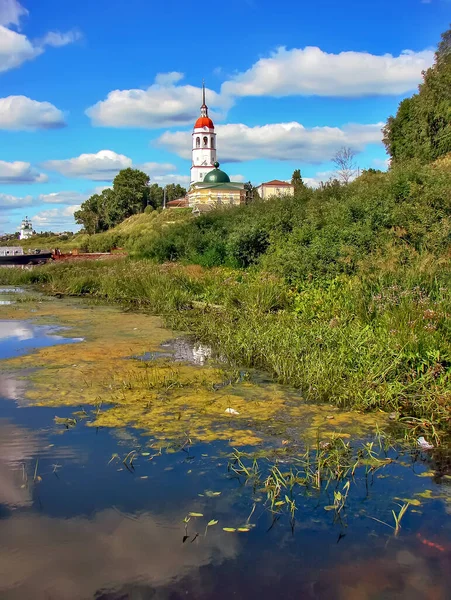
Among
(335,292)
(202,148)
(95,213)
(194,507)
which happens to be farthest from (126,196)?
(194,507)

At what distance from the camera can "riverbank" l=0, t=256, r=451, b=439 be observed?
5816 millimetres

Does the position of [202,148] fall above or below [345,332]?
above

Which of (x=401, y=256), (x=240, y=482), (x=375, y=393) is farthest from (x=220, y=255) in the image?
(x=240, y=482)

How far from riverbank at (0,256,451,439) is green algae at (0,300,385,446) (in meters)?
0.38

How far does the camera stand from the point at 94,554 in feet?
11.2

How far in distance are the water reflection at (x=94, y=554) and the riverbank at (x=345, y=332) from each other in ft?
8.50

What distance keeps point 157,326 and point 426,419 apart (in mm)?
7058

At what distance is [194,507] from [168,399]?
2.38m

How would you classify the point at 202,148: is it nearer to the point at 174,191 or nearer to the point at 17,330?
the point at 174,191

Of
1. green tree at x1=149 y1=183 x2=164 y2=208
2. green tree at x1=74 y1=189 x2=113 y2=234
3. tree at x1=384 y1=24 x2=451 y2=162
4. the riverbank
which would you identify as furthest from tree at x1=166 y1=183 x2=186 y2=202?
the riverbank

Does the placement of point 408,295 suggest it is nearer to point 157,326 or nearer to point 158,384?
point 158,384

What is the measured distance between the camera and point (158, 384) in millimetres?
6746

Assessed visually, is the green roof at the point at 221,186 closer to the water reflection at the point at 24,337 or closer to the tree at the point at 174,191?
the tree at the point at 174,191

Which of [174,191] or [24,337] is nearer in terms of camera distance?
[24,337]
